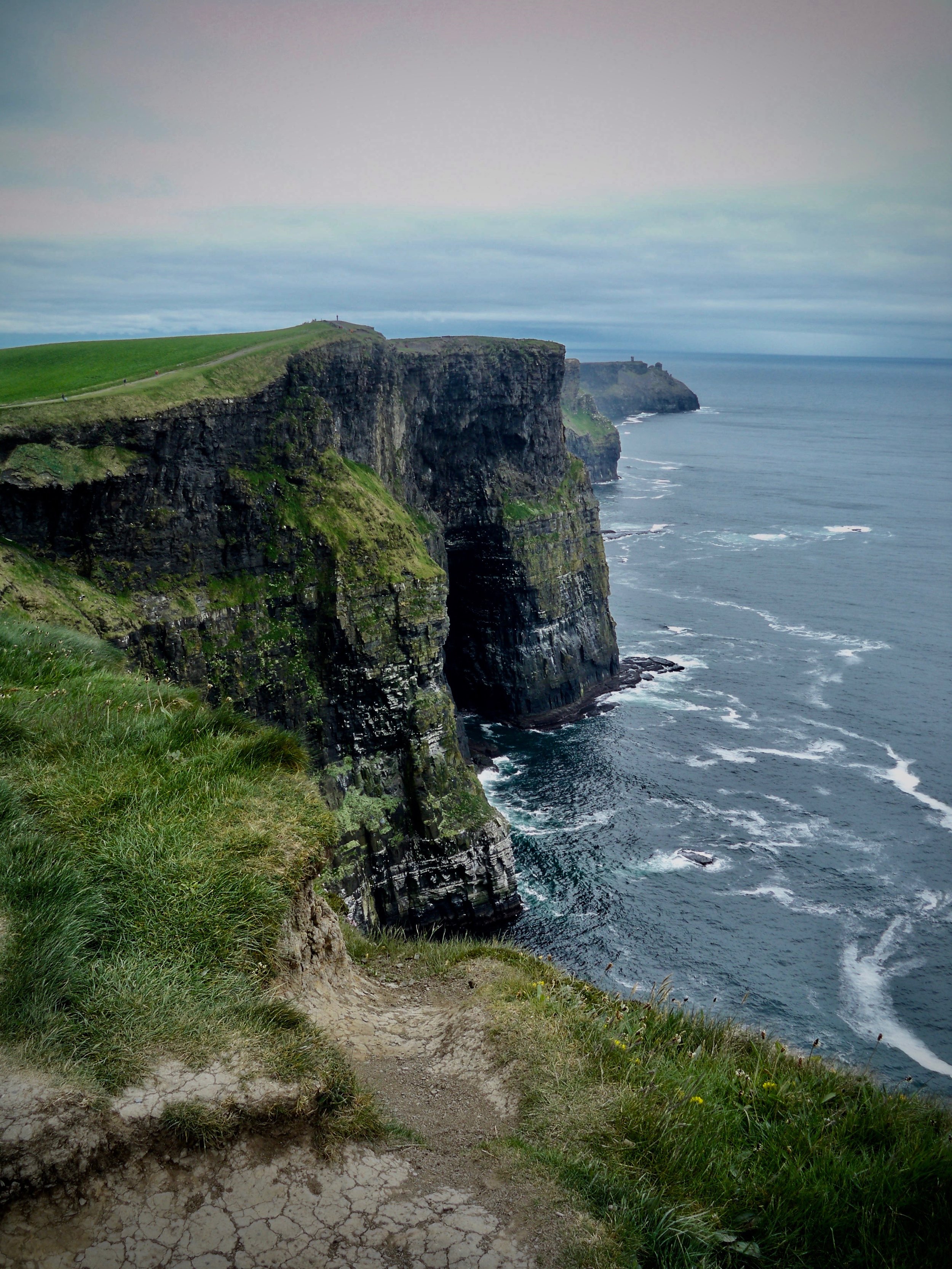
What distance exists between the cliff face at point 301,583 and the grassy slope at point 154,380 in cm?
47

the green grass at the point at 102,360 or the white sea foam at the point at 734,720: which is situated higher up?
the green grass at the point at 102,360

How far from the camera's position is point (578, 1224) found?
712 centimetres

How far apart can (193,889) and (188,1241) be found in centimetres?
383

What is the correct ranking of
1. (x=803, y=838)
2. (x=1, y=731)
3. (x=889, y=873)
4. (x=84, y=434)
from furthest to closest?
(x=803, y=838), (x=889, y=873), (x=84, y=434), (x=1, y=731)

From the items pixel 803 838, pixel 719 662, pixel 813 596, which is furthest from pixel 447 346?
pixel 813 596

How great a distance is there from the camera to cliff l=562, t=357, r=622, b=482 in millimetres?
160125

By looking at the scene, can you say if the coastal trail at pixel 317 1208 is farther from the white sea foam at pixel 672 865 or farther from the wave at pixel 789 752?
the wave at pixel 789 752

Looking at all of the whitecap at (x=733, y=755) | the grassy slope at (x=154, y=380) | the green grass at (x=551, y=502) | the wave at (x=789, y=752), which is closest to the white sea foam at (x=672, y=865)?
the whitecap at (x=733, y=755)

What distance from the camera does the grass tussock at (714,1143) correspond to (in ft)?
23.8

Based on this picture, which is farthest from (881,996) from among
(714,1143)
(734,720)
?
(714,1143)

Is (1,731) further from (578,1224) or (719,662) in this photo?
(719,662)

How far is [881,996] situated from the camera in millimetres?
35656

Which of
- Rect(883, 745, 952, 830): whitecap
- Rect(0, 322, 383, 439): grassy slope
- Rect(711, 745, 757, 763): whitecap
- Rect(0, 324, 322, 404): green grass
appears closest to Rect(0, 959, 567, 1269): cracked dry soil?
Rect(0, 322, 383, 439): grassy slope

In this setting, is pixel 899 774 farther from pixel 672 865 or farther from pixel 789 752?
pixel 672 865
